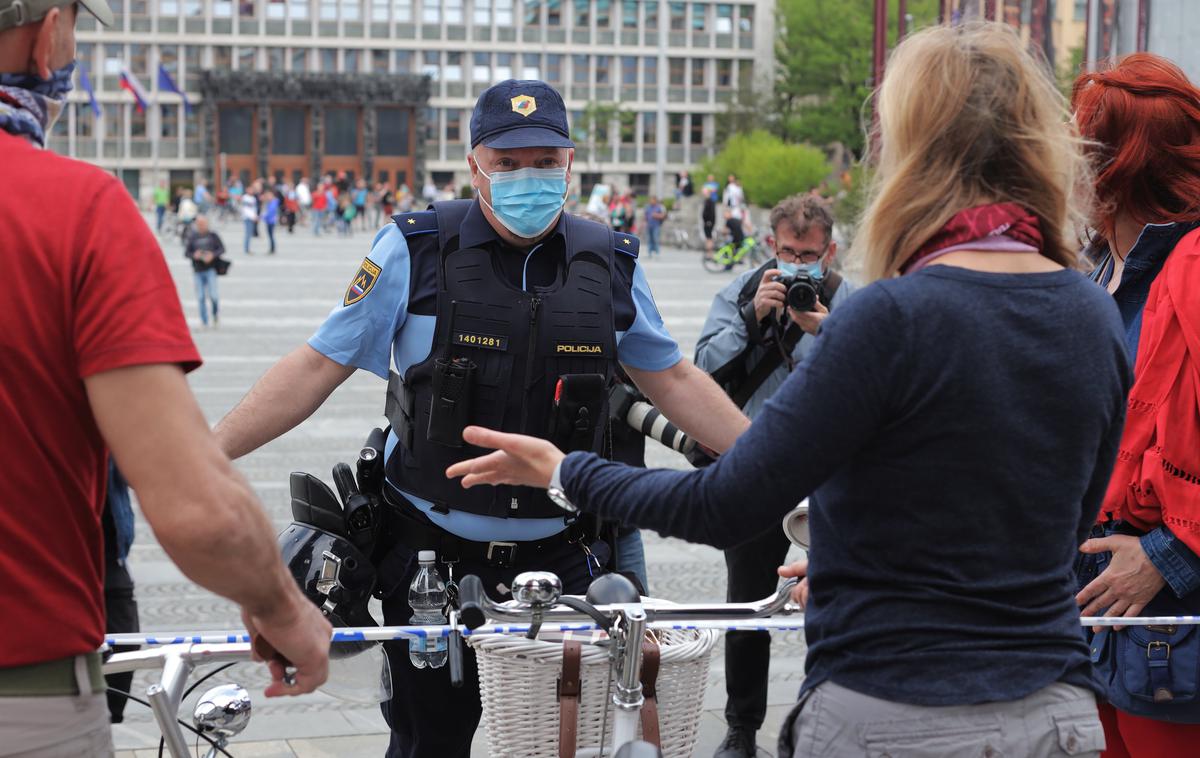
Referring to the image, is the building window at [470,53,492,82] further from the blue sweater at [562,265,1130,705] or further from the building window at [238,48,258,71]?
the blue sweater at [562,265,1130,705]

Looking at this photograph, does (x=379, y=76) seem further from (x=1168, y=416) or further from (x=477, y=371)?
(x=1168, y=416)

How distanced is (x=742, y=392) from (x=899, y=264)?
328cm

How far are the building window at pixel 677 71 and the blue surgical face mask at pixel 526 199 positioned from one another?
9680cm

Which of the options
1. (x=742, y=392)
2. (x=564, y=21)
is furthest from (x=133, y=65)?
(x=742, y=392)

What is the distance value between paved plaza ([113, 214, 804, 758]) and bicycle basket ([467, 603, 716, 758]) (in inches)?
28.1

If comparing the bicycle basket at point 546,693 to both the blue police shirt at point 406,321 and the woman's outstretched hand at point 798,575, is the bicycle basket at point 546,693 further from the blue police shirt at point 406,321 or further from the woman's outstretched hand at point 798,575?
the blue police shirt at point 406,321

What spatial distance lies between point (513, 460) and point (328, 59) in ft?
319

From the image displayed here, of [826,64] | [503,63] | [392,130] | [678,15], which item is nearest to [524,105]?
[826,64]

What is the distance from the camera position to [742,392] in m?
5.42

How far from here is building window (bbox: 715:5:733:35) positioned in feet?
322

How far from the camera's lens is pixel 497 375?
3.47 m

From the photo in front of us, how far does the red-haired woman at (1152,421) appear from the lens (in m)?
2.88

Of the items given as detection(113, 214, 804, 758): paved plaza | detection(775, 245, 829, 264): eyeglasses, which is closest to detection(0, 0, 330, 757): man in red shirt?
detection(113, 214, 804, 758): paved plaza

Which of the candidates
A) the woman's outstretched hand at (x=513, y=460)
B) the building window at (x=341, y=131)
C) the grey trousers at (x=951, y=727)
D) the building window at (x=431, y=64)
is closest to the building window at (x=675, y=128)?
the building window at (x=431, y=64)
